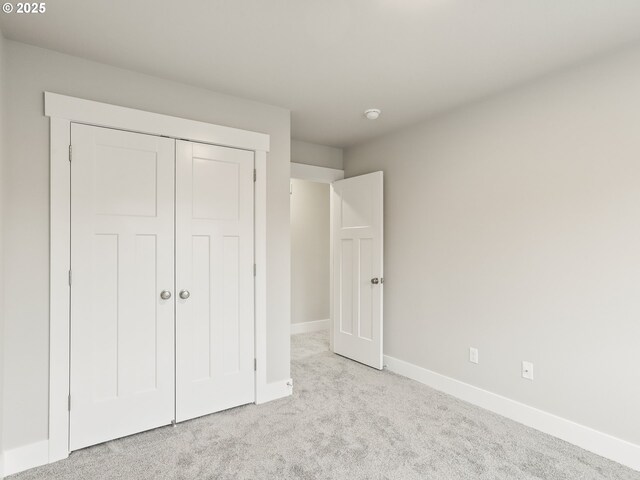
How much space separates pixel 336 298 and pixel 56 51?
319 centimetres

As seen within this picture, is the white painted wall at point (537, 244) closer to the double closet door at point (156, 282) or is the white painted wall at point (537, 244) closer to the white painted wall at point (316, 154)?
the white painted wall at point (316, 154)

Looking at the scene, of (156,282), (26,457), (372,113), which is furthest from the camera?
(372,113)

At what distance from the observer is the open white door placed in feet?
11.5

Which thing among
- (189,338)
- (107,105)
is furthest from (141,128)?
(189,338)

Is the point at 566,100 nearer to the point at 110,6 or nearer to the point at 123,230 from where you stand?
the point at 110,6

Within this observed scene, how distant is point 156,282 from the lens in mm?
2338

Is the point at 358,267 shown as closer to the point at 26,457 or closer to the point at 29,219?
the point at 29,219

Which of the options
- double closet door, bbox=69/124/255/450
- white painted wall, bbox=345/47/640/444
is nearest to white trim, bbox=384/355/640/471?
white painted wall, bbox=345/47/640/444

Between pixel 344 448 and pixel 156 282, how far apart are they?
160cm

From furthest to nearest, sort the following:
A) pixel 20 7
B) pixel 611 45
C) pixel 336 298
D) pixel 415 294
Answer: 1. pixel 336 298
2. pixel 415 294
3. pixel 611 45
4. pixel 20 7

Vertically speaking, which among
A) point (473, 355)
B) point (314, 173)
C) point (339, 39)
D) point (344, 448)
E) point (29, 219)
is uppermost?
point (339, 39)

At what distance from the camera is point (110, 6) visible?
167cm

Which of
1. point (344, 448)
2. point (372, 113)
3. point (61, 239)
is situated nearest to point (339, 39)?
point (372, 113)

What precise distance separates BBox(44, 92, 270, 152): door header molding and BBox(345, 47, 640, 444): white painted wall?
5.28 ft
